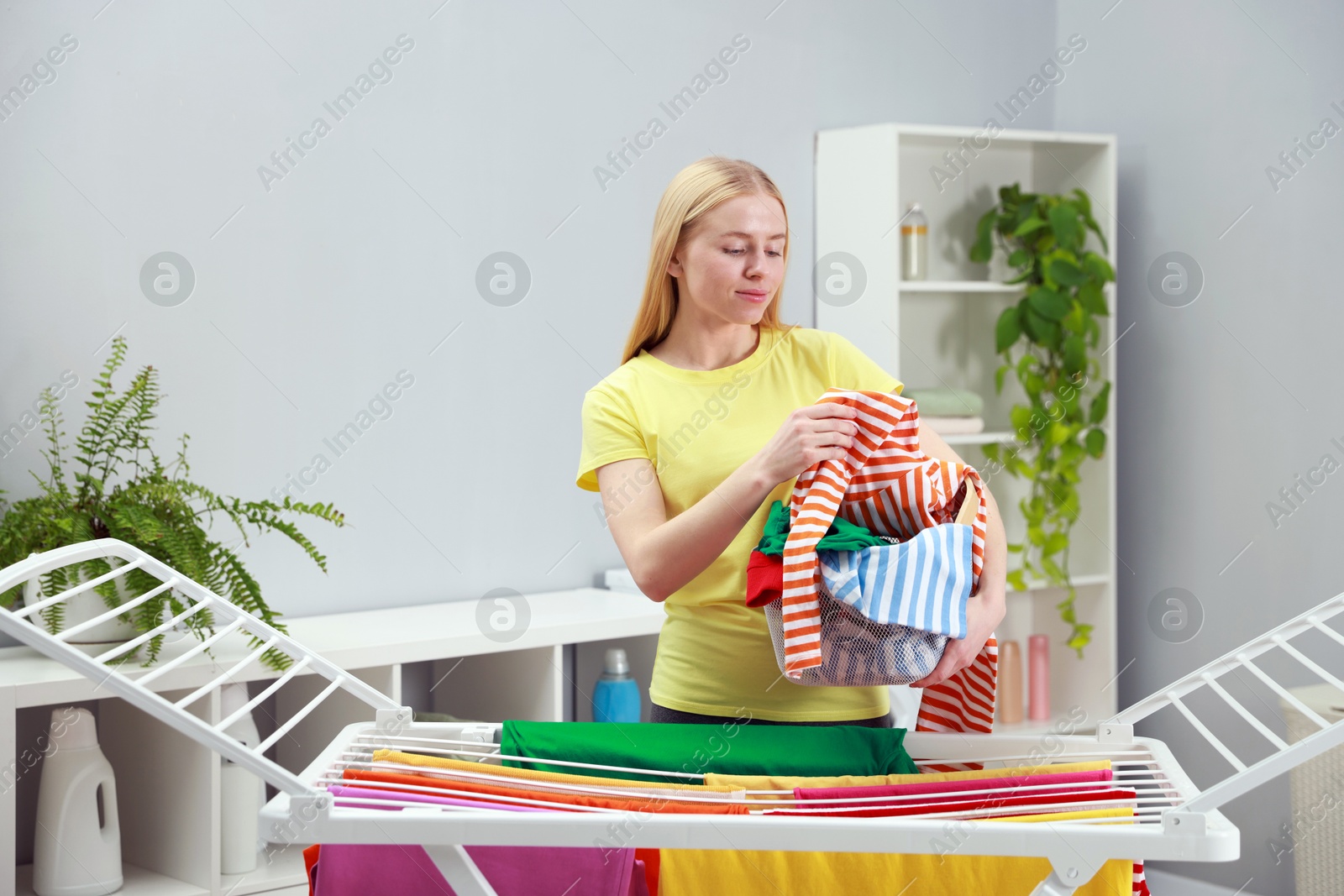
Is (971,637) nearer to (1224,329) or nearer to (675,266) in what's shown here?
(675,266)

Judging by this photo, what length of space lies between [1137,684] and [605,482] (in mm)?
2160

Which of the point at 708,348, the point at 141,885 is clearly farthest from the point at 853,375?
the point at 141,885

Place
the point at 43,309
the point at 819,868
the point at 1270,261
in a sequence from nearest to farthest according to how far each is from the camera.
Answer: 1. the point at 819,868
2. the point at 43,309
3. the point at 1270,261

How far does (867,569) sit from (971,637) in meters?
0.14

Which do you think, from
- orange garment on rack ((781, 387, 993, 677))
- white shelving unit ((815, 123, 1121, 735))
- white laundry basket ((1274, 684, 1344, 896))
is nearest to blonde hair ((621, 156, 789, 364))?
orange garment on rack ((781, 387, 993, 677))

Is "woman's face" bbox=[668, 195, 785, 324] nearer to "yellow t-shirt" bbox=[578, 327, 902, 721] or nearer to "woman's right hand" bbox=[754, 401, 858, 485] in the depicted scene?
"yellow t-shirt" bbox=[578, 327, 902, 721]

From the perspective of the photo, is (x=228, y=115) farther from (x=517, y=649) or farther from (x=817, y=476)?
(x=817, y=476)

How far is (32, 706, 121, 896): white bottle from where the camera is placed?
1738 mm

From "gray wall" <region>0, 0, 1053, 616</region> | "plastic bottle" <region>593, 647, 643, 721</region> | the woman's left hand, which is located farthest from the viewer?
"plastic bottle" <region>593, 647, 643, 721</region>

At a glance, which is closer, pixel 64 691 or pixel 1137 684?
pixel 64 691

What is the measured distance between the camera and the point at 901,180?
2.90m

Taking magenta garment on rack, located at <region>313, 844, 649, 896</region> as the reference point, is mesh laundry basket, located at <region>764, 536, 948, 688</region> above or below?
above

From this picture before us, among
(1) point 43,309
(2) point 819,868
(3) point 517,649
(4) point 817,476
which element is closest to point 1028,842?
(2) point 819,868

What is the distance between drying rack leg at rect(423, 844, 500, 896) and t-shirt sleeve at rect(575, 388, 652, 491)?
1.49 feet
